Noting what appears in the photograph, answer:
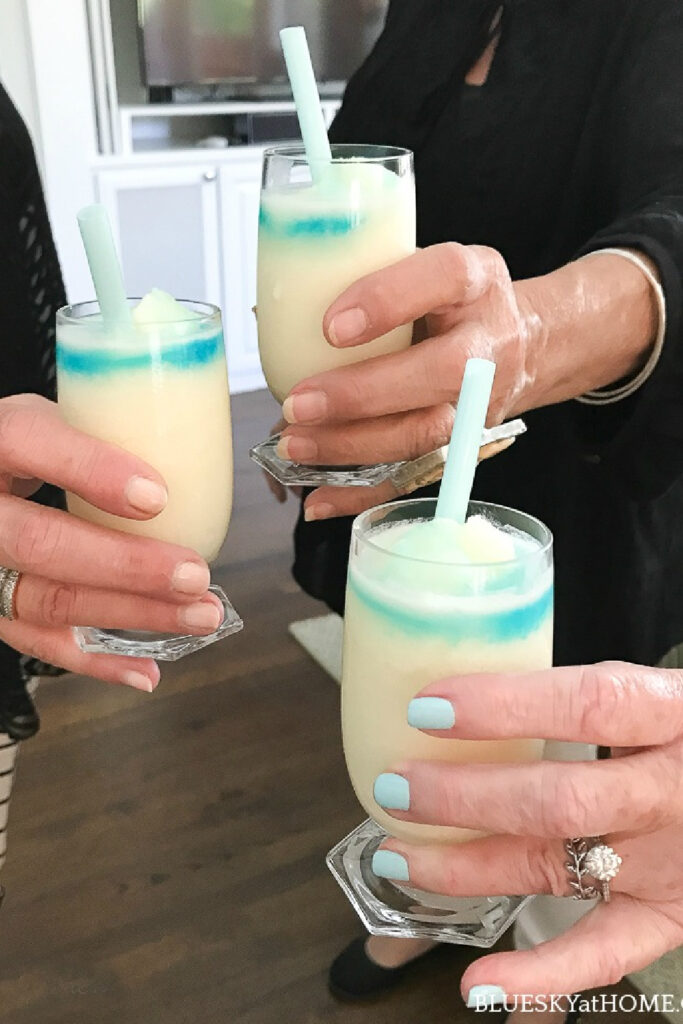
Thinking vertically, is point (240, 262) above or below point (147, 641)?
below

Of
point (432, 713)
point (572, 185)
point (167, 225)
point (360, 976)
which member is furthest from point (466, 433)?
point (167, 225)

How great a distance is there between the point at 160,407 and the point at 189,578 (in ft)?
0.49

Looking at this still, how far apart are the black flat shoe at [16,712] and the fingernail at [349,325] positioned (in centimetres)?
55

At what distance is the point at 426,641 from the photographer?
25.3 inches

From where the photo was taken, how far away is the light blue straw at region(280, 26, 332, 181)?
31.4 inches

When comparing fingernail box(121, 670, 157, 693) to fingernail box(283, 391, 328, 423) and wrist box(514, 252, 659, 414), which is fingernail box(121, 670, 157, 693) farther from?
wrist box(514, 252, 659, 414)

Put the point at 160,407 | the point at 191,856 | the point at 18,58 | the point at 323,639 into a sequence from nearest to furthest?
the point at 160,407 → the point at 191,856 → the point at 323,639 → the point at 18,58

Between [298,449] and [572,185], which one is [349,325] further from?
[572,185]

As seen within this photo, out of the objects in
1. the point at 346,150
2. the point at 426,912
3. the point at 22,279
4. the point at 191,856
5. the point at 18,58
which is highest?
the point at 18,58

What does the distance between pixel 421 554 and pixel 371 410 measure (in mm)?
137

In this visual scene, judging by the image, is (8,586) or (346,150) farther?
(346,150)

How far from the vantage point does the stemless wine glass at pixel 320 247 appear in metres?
0.81

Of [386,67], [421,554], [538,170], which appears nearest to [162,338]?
[421,554]

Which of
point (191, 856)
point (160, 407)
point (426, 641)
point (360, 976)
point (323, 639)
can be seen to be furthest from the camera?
point (323, 639)
